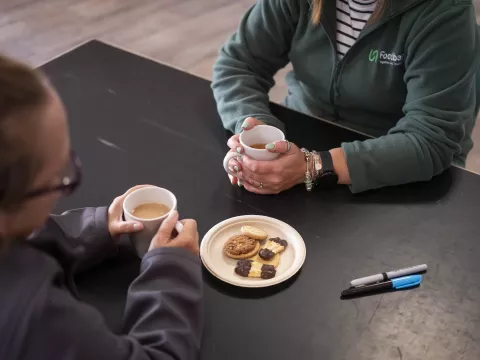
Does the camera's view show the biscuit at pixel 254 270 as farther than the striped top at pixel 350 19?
No

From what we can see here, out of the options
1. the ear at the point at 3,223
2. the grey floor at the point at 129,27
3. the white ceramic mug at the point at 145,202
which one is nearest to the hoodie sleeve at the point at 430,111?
the white ceramic mug at the point at 145,202

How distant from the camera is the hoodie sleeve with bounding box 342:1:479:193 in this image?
3.80 feet

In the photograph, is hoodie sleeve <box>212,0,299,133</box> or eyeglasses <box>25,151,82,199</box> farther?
hoodie sleeve <box>212,0,299,133</box>

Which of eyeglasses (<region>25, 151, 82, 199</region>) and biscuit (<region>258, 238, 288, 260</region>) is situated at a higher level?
eyeglasses (<region>25, 151, 82, 199</region>)

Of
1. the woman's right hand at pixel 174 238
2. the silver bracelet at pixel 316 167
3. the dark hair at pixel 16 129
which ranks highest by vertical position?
the dark hair at pixel 16 129

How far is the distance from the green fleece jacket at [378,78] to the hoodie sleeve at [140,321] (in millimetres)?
447

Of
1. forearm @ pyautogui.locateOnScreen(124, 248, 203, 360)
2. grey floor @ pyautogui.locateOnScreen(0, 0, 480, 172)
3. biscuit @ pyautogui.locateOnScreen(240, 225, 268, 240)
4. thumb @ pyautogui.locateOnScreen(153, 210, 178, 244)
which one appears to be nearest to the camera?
forearm @ pyautogui.locateOnScreen(124, 248, 203, 360)

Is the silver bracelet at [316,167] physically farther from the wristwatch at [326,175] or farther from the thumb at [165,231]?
the thumb at [165,231]

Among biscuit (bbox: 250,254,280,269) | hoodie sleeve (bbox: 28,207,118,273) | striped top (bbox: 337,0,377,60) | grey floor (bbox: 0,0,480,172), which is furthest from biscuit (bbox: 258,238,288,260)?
grey floor (bbox: 0,0,480,172)

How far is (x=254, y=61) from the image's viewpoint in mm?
1462

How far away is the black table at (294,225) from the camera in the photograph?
2.86 ft

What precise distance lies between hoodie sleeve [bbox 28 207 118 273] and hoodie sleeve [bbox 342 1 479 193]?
0.50 metres

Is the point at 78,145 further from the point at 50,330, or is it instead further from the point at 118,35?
the point at 118,35

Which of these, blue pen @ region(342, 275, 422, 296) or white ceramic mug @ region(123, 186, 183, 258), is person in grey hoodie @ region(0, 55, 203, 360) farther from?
blue pen @ region(342, 275, 422, 296)
